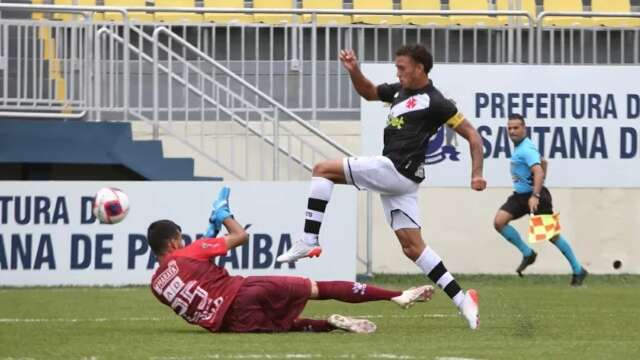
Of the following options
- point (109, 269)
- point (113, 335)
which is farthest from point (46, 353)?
point (109, 269)

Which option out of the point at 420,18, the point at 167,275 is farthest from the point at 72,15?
the point at 167,275

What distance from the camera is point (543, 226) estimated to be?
1822 cm

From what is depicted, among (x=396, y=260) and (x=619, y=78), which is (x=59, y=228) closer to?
(x=396, y=260)

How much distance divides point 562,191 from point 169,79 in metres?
5.12

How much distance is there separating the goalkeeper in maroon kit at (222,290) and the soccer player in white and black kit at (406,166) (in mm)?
730

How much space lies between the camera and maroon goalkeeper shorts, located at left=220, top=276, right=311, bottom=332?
10469 mm

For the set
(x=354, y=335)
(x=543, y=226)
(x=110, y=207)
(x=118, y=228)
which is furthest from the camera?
(x=543, y=226)

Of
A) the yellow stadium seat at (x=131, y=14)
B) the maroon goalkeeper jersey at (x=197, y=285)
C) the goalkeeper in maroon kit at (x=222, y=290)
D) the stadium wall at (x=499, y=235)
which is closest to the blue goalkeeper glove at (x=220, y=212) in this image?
the goalkeeper in maroon kit at (x=222, y=290)

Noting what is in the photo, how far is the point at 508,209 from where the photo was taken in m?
18.1

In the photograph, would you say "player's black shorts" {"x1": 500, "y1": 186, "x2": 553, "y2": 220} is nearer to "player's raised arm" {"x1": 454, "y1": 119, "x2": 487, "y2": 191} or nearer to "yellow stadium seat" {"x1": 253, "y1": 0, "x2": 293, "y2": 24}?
"yellow stadium seat" {"x1": 253, "y1": 0, "x2": 293, "y2": 24}

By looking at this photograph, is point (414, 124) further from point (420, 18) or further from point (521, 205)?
point (420, 18)

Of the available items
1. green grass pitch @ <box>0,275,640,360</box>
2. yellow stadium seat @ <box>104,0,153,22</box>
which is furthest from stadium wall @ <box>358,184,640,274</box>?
yellow stadium seat @ <box>104,0,153,22</box>

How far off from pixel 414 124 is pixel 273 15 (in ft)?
31.4

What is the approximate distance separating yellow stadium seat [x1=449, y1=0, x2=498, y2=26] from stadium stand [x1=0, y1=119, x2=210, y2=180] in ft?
14.8
